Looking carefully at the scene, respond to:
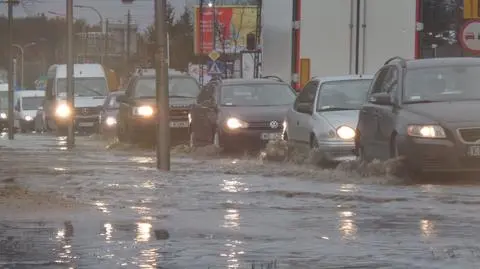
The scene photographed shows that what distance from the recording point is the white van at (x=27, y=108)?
5934 centimetres

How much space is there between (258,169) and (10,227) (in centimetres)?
707

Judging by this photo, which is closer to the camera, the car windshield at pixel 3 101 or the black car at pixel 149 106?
the black car at pixel 149 106

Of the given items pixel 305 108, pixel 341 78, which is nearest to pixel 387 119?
pixel 305 108

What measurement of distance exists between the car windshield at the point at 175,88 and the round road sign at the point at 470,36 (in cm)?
861

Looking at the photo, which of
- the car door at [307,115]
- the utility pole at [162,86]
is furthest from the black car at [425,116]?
the utility pole at [162,86]

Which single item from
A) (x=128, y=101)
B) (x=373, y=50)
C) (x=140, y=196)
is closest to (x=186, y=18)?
(x=128, y=101)

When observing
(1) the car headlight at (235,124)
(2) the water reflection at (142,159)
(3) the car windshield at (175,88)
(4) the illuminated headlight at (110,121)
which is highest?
(3) the car windshield at (175,88)

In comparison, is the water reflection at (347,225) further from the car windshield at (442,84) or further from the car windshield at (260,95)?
the car windshield at (260,95)

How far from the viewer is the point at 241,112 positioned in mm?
21531

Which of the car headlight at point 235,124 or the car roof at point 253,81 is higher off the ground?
the car roof at point 253,81

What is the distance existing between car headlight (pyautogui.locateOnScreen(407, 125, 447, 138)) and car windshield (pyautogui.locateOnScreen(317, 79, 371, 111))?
15.6 ft

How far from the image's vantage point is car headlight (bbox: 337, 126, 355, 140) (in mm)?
17328

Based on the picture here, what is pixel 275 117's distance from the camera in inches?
841

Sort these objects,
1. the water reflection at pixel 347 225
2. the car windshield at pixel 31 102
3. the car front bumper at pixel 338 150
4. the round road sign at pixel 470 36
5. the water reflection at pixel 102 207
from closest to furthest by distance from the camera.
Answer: the water reflection at pixel 347 225 < the water reflection at pixel 102 207 < the car front bumper at pixel 338 150 < the round road sign at pixel 470 36 < the car windshield at pixel 31 102
